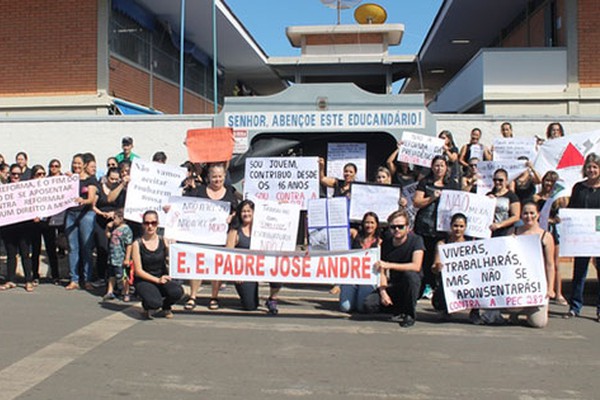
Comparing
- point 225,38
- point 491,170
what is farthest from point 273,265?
point 225,38

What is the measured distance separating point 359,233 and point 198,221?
2.07 m

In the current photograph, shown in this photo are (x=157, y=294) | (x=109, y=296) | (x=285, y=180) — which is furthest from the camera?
(x=285, y=180)

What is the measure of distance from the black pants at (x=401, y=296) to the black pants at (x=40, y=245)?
5.15 m

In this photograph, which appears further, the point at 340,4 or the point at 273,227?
the point at 340,4

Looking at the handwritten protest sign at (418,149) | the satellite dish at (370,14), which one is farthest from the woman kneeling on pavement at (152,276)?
the satellite dish at (370,14)

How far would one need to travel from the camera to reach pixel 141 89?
18125 mm

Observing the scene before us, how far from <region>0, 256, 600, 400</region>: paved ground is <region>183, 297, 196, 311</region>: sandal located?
0.47 feet

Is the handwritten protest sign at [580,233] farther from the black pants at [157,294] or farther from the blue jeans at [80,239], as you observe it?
the blue jeans at [80,239]

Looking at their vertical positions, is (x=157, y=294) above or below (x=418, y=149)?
below

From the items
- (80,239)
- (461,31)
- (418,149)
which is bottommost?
(80,239)

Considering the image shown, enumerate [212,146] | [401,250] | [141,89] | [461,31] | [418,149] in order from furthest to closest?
[461,31] < [141,89] < [212,146] < [418,149] < [401,250]

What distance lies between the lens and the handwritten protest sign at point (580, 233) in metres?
7.82

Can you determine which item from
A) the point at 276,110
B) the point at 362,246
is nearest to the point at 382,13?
the point at 276,110

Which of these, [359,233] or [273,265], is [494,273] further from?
[273,265]
